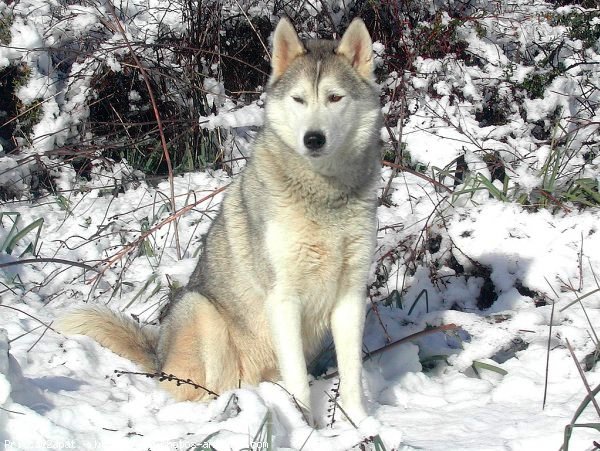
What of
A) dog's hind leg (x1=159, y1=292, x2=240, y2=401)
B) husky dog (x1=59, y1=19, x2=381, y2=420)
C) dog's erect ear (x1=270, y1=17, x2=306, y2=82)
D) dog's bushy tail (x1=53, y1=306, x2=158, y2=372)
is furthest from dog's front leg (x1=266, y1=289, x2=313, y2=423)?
dog's erect ear (x1=270, y1=17, x2=306, y2=82)

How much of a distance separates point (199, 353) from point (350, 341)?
780mm

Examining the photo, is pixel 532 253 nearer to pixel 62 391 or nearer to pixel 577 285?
pixel 577 285

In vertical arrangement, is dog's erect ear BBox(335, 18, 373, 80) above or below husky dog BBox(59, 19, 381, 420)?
above

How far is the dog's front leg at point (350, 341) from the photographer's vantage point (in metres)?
3.37

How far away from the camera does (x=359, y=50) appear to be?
3.53 m

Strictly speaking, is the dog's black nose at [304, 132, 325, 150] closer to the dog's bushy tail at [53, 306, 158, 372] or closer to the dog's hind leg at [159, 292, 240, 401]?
the dog's hind leg at [159, 292, 240, 401]

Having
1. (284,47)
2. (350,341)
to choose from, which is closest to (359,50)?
(284,47)

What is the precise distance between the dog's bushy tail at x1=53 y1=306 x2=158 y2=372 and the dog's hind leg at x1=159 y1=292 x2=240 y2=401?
24cm

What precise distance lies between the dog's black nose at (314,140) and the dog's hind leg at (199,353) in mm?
1073

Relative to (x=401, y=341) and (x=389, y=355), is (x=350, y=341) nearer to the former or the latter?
(x=401, y=341)

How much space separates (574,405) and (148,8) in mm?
5765

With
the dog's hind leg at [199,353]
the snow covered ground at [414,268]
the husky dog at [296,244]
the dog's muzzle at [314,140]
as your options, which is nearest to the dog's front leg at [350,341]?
the husky dog at [296,244]

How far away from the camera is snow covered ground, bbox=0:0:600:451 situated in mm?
2842

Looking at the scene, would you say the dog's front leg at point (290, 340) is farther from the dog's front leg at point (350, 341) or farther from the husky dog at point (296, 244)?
the dog's front leg at point (350, 341)
